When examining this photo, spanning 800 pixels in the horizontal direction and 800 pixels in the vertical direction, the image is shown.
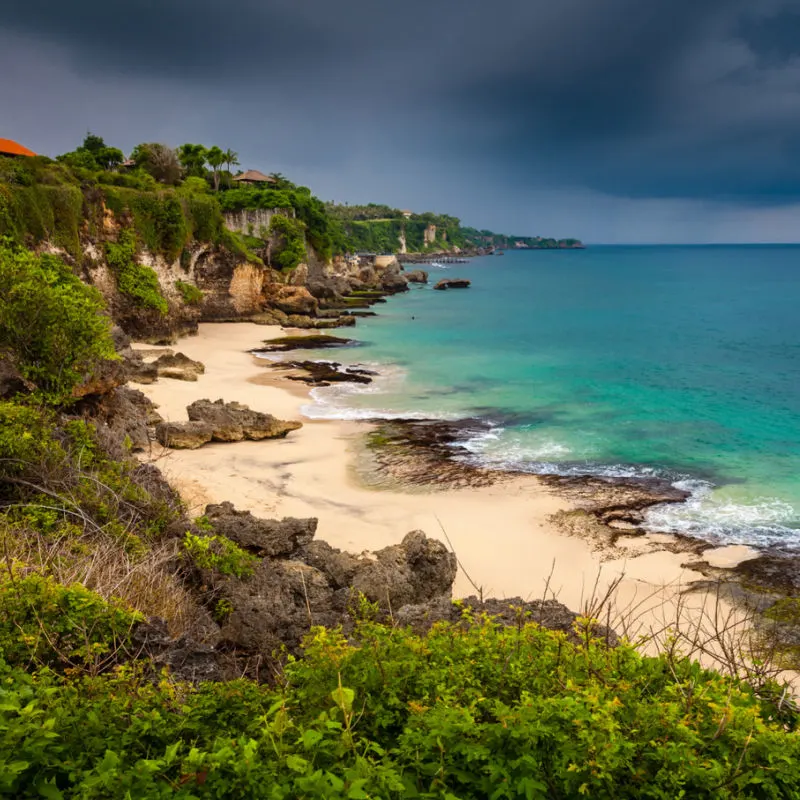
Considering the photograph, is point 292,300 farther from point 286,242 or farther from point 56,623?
point 56,623

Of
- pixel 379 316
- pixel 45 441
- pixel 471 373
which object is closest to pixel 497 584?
pixel 45 441

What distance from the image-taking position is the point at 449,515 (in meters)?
14.4

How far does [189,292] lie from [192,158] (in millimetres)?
27359

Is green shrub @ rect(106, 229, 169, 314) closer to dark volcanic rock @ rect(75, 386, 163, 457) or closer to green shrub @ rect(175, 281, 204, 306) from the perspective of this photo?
green shrub @ rect(175, 281, 204, 306)

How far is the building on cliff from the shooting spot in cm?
6159

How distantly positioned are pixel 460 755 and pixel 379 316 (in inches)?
1995

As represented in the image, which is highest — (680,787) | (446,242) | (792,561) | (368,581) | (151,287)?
(446,242)

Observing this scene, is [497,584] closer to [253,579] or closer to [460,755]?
[253,579]

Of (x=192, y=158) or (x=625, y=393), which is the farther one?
(x=192, y=158)

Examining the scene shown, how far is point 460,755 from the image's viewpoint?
3.10m

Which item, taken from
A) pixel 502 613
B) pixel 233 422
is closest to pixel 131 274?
pixel 233 422

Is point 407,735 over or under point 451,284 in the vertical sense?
under

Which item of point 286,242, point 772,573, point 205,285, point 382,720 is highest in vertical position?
point 286,242

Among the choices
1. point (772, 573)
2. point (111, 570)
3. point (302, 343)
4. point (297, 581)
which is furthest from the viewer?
point (302, 343)
